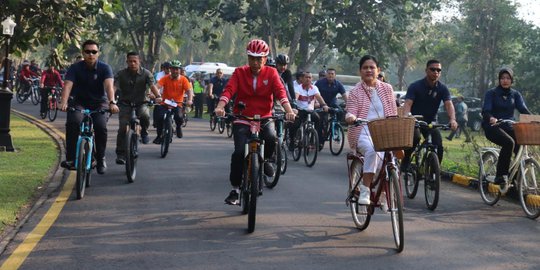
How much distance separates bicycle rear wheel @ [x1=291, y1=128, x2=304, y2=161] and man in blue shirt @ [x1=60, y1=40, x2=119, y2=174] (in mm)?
5011

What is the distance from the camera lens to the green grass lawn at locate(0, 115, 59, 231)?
9617mm

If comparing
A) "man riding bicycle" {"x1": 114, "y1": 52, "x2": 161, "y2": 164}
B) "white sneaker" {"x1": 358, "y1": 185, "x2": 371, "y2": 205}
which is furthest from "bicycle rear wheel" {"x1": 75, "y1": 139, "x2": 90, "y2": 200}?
"white sneaker" {"x1": 358, "y1": 185, "x2": 371, "y2": 205}

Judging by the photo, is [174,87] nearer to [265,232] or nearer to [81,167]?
[81,167]

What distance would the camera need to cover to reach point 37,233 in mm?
8156

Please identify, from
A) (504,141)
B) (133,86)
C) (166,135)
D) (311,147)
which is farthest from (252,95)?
(166,135)

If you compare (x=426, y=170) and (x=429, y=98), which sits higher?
(x=429, y=98)

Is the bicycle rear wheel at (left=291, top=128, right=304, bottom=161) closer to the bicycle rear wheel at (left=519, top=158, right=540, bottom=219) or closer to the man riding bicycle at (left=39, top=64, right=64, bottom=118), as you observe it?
the bicycle rear wheel at (left=519, top=158, right=540, bottom=219)

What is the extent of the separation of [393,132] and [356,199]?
1400 millimetres

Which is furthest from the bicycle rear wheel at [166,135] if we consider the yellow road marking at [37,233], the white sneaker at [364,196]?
the white sneaker at [364,196]

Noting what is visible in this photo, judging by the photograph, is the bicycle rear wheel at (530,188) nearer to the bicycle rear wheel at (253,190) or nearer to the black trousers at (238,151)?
the black trousers at (238,151)

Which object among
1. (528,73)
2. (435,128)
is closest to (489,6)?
(528,73)

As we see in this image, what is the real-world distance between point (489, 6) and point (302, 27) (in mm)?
13755

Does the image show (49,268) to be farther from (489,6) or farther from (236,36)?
(236,36)

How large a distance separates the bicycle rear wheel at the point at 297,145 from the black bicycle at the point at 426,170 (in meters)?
4.25
